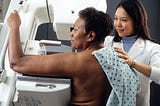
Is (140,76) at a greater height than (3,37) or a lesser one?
lesser

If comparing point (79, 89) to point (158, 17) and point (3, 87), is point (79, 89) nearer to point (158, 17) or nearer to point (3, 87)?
point (3, 87)

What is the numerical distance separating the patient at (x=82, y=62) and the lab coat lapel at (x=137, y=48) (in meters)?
0.38

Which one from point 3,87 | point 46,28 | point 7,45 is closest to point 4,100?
point 3,87

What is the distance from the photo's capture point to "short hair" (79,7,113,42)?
145 cm

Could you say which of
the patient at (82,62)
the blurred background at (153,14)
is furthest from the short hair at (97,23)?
the blurred background at (153,14)

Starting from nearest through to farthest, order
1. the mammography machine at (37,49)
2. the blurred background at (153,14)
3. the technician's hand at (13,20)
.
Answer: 1. the mammography machine at (37,49)
2. the technician's hand at (13,20)
3. the blurred background at (153,14)

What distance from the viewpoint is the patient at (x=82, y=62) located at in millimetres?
1389

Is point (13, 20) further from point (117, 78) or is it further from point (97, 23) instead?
point (117, 78)

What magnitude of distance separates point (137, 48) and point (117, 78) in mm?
492

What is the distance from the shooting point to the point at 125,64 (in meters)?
1.46

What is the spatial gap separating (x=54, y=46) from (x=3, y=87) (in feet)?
1.56

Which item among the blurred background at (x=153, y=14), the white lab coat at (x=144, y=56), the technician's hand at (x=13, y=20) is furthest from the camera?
the blurred background at (x=153, y=14)

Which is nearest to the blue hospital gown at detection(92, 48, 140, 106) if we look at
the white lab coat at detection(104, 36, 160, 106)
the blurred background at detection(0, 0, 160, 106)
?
the white lab coat at detection(104, 36, 160, 106)

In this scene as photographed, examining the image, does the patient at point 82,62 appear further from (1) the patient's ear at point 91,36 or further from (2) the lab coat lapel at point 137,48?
(2) the lab coat lapel at point 137,48
